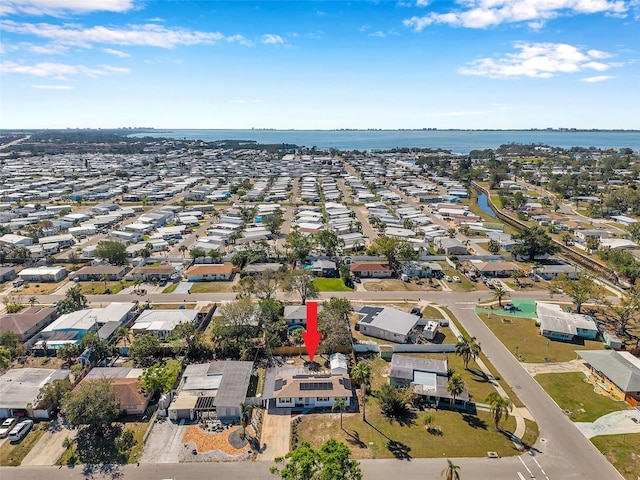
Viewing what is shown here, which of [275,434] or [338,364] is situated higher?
[338,364]

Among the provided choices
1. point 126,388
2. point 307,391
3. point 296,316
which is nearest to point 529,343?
point 307,391

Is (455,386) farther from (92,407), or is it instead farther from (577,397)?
(92,407)

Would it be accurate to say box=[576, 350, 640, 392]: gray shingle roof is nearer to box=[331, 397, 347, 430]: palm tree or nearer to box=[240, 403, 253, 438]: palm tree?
box=[331, 397, 347, 430]: palm tree

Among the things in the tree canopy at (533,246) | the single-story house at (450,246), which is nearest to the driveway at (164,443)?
the single-story house at (450,246)

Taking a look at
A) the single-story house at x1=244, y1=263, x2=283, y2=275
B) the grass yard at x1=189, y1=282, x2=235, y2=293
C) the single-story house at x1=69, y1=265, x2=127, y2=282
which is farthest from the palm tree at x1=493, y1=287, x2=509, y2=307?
the single-story house at x1=69, y1=265, x2=127, y2=282

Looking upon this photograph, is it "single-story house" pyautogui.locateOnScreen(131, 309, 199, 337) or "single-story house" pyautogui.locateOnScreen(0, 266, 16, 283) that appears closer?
"single-story house" pyautogui.locateOnScreen(131, 309, 199, 337)

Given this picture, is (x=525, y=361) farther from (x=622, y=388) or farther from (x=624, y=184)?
(x=624, y=184)


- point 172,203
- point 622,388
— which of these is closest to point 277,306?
point 622,388
